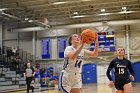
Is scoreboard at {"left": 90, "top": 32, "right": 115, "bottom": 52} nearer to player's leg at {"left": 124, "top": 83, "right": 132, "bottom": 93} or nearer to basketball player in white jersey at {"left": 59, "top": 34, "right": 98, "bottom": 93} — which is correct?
player's leg at {"left": 124, "top": 83, "right": 132, "bottom": 93}

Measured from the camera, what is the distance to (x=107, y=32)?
28.6 metres

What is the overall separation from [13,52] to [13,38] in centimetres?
626

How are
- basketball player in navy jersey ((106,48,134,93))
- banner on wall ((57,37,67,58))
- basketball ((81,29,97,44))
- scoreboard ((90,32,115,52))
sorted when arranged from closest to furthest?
basketball ((81,29,97,44)) < basketball player in navy jersey ((106,48,134,93)) < scoreboard ((90,32,115,52)) < banner on wall ((57,37,67,58))

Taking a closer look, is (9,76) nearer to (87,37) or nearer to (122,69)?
(122,69)

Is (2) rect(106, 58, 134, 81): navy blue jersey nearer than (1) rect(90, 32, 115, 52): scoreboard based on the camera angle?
Yes

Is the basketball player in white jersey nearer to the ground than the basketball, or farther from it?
nearer to the ground

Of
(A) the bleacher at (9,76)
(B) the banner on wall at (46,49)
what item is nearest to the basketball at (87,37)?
(A) the bleacher at (9,76)

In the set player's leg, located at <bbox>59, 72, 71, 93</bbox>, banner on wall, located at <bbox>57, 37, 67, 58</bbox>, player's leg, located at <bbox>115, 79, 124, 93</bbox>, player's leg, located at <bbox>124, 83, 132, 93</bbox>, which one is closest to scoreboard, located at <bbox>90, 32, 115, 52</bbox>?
banner on wall, located at <bbox>57, 37, 67, 58</bbox>

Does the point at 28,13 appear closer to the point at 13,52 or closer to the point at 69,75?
the point at 13,52

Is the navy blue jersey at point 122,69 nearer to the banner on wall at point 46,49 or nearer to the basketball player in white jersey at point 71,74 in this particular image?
the basketball player in white jersey at point 71,74

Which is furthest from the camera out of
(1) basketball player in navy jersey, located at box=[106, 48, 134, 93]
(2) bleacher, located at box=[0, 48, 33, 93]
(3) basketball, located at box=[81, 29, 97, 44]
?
(2) bleacher, located at box=[0, 48, 33, 93]

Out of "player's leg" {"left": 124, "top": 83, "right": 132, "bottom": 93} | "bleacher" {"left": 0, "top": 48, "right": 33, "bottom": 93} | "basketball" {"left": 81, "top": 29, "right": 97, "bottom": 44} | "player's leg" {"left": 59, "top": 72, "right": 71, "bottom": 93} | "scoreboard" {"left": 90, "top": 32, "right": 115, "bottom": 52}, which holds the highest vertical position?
"scoreboard" {"left": 90, "top": 32, "right": 115, "bottom": 52}

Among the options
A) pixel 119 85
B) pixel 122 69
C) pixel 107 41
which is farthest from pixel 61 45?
pixel 119 85

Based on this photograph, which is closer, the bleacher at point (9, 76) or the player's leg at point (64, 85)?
the player's leg at point (64, 85)
